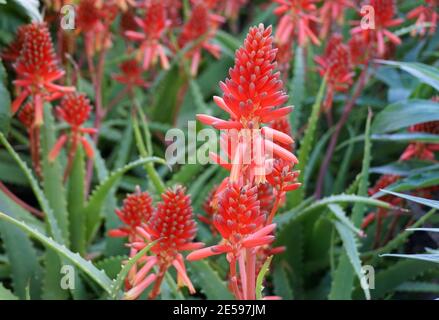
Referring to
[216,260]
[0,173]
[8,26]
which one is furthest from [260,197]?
[8,26]

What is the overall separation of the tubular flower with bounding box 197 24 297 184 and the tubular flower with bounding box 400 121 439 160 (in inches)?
24.2

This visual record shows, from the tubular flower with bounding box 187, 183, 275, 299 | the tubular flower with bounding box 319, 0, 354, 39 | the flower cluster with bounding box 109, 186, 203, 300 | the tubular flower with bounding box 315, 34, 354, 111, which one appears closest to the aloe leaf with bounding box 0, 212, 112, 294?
the flower cluster with bounding box 109, 186, 203, 300

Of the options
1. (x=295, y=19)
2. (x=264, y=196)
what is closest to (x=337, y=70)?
(x=295, y=19)

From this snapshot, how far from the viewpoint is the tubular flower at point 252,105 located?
87 centimetres

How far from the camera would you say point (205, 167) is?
1.74 m

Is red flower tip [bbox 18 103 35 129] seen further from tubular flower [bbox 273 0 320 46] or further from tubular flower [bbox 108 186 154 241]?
tubular flower [bbox 273 0 320 46]

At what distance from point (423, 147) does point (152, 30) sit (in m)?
0.68

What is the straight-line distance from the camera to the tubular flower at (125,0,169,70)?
1.62 metres

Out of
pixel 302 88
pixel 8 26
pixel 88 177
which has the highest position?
pixel 8 26

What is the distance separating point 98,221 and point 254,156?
2.21 ft

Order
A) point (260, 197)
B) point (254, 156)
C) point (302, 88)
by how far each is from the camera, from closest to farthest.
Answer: point (254, 156), point (260, 197), point (302, 88)

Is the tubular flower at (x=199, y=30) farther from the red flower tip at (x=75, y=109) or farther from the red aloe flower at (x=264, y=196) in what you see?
the red aloe flower at (x=264, y=196)
